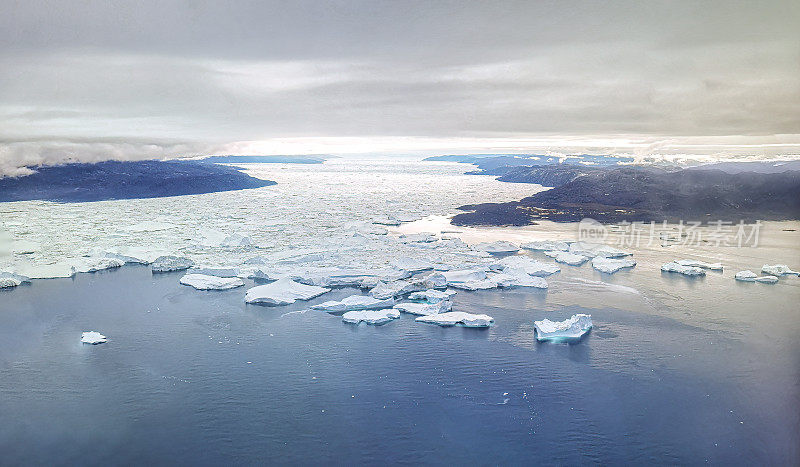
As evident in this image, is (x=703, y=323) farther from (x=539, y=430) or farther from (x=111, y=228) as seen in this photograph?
(x=111, y=228)

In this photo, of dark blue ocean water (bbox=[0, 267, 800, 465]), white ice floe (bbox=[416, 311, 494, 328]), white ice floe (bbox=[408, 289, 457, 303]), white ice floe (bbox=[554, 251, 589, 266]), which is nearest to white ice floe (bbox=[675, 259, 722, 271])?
white ice floe (bbox=[554, 251, 589, 266])

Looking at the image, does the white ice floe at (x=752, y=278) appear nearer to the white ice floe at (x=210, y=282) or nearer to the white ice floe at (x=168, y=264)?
the white ice floe at (x=210, y=282)

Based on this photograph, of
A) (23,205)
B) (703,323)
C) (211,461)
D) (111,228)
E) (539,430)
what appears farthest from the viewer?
(23,205)

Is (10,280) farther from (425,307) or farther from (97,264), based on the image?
(425,307)

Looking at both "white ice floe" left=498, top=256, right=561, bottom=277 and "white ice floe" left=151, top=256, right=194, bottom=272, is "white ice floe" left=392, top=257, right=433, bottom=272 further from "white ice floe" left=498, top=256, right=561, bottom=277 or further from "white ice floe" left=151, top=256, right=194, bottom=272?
"white ice floe" left=151, top=256, right=194, bottom=272

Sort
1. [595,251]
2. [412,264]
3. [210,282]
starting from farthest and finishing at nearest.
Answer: [595,251] < [412,264] < [210,282]

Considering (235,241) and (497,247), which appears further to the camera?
(235,241)

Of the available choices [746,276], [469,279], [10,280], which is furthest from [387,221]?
[10,280]

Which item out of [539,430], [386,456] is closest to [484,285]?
[539,430]
